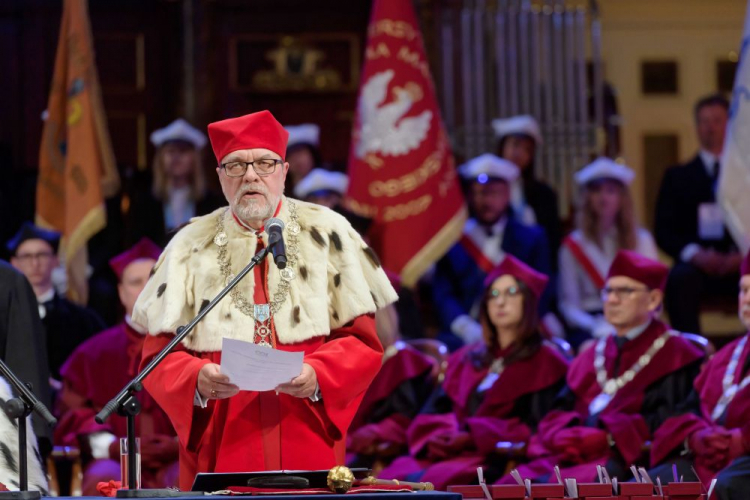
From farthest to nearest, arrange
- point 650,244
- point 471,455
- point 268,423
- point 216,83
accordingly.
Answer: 1. point 216,83
2. point 650,244
3. point 471,455
4. point 268,423

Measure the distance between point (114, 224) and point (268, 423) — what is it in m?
5.03

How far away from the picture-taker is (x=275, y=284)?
411cm

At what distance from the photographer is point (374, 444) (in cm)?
690

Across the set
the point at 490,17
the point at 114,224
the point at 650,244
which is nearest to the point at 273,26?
the point at 490,17

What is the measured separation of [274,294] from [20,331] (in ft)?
4.03

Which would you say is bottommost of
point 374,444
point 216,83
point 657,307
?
point 374,444

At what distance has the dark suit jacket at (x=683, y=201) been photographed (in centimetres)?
869

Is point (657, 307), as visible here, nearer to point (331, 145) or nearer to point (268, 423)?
point (268, 423)

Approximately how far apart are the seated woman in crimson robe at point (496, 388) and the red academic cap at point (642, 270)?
0.39 meters

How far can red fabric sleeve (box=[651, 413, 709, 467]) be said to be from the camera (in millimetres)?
6020

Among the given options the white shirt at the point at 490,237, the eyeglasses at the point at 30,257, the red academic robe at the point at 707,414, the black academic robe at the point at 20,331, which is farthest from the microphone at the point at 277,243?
the white shirt at the point at 490,237

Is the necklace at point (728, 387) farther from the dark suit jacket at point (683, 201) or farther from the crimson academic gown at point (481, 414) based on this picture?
the dark suit jacket at point (683, 201)

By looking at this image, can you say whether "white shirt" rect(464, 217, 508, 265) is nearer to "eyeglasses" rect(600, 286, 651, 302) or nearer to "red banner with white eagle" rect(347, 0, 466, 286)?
"red banner with white eagle" rect(347, 0, 466, 286)

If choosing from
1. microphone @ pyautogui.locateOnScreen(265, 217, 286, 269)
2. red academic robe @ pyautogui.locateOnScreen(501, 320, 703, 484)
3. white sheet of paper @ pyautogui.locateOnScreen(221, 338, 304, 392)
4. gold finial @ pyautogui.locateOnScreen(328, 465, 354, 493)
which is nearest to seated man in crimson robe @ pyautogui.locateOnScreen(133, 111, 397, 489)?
white sheet of paper @ pyautogui.locateOnScreen(221, 338, 304, 392)
